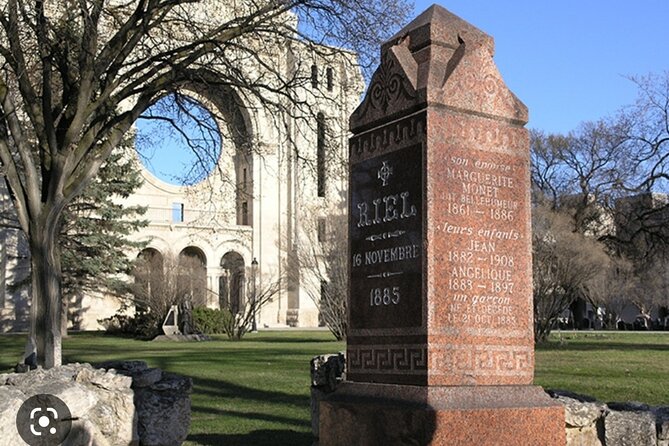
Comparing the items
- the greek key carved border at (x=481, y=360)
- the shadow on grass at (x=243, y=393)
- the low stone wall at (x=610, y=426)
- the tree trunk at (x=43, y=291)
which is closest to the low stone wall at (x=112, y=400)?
the greek key carved border at (x=481, y=360)

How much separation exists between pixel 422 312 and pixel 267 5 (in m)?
12.1

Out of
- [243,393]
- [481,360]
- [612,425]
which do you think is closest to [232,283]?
[243,393]

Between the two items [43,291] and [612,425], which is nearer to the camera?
[612,425]

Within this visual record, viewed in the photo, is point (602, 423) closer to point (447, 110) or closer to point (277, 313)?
point (447, 110)

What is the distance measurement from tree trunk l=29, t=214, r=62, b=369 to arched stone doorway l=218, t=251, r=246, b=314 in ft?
78.3

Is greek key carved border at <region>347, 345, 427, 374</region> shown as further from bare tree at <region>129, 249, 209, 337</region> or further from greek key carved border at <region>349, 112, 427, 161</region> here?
bare tree at <region>129, 249, 209, 337</region>

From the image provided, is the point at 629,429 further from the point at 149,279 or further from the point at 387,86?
the point at 149,279

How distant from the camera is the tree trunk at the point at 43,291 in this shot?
14.8 metres

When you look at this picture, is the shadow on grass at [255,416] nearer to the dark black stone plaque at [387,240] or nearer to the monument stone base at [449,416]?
the dark black stone plaque at [387,240]

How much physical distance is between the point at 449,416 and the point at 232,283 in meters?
45.8

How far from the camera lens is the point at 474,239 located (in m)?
6.15


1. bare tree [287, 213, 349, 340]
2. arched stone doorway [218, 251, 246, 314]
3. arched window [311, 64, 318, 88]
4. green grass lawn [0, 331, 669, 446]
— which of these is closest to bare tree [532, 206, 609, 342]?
green grass lawn [0, 331, 669, 446]

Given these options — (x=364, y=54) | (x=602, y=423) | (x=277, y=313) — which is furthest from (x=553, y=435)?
(x=277, y=313)

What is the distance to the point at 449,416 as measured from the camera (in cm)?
561
